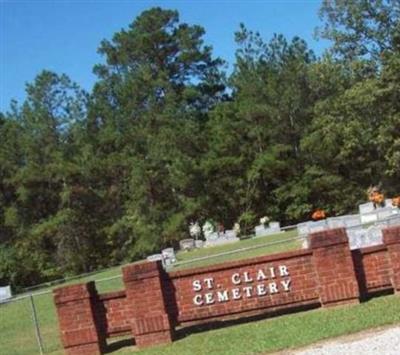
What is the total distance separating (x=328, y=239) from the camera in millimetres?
11516

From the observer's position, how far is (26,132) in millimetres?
61562

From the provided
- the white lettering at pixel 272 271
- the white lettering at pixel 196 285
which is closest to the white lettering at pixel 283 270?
the white lettering at pixel 272 271

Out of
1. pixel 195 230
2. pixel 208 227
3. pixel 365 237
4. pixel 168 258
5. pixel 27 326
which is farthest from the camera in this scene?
pixel 195 230

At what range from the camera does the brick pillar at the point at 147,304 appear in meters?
11.5

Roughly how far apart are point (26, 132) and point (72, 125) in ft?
12.3

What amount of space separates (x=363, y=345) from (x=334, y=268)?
302 centimetres

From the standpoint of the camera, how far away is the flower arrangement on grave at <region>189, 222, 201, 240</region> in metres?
54.0

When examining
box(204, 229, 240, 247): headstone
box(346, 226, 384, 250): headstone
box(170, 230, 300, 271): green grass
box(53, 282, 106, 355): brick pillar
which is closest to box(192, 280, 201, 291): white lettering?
box(53, 282, 106, 355): brick pillar

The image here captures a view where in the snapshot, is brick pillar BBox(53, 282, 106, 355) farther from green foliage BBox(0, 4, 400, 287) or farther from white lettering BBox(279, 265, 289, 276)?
green foliage BBox(0, 4, 400, 287)

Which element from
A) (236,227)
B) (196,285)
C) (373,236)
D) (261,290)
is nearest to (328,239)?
(261,290)

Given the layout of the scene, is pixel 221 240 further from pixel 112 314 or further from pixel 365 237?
pixel 112 314

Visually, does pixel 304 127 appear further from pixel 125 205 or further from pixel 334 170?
pixel 125 205

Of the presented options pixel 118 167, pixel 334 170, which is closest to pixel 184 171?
pixel 118 167

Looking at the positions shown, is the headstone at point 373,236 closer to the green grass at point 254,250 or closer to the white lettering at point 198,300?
the green grass at point 254,250
